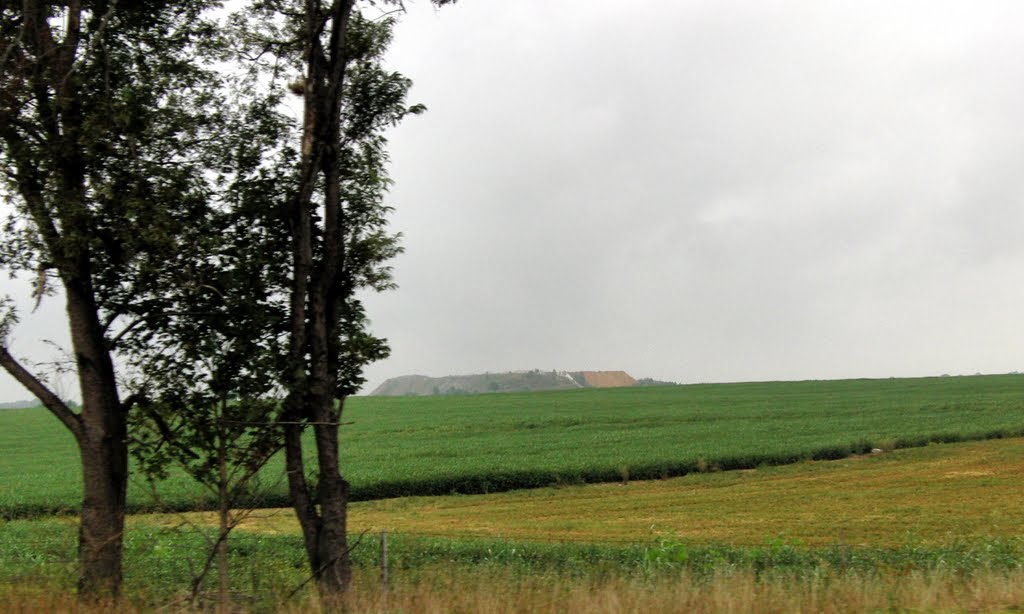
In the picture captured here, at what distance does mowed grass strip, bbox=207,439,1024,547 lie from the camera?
1988 cm

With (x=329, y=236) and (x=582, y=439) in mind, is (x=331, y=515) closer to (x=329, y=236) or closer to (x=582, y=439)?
(x=329, y=236)

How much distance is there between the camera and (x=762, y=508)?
78.7 feet

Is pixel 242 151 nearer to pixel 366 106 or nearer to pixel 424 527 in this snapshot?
pixel 366 106

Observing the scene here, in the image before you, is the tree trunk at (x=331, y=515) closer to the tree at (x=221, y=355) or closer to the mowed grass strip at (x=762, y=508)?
the tree at (x=221, y=355)

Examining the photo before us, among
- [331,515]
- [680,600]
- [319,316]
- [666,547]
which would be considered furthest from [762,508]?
[680,600]

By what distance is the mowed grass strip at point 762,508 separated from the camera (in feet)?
65.2

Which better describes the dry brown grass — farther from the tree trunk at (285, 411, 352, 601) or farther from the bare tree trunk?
the bare tree trunk

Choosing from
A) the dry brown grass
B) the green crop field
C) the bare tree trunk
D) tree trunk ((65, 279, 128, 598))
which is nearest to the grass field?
the dry brown grass

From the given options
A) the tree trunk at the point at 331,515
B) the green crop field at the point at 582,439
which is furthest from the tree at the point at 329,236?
the green crop field at the point at 582,439

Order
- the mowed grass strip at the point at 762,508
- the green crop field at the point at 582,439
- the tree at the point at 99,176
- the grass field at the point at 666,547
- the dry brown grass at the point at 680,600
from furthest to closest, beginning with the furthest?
the green crop field at the point at 582,439
the mowed grass strip at the point at 762,508
the tree at the point at 99,176
the grass field at the point at 666,547
the dry brown grass at the point at 680,600

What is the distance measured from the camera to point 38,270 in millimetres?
10180

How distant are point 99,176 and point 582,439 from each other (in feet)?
107

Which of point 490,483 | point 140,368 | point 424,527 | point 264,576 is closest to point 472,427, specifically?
point 490,483

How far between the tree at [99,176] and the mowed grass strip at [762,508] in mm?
8266
